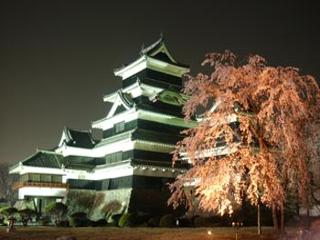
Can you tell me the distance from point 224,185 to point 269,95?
3.87 metres

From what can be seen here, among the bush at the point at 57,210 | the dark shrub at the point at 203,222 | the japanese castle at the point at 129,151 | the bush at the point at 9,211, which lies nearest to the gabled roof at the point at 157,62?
the japanese castle at the point at 129,151

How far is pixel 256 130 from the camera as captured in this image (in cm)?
1658

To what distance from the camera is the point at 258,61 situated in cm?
1669

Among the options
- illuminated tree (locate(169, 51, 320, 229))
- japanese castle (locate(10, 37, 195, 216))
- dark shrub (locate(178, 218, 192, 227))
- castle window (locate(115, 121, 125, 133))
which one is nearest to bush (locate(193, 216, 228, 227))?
dark shrub (locate(178, 218, 192, 227))

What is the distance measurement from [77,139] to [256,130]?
33779mm

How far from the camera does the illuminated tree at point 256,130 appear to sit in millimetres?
15484

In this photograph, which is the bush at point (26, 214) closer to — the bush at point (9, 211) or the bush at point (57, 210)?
the bush at point (9, 211)

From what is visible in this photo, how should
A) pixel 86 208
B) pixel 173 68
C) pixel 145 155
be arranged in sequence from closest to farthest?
1. pixel 145 155
2. pixel 86 208
3. pixel 173 68

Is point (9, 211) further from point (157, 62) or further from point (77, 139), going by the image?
point (157, 62)

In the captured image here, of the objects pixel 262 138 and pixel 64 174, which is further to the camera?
pixel 64 174

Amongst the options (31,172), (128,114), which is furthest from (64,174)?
(128,114)

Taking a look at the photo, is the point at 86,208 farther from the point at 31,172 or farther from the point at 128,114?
the point at 128,114

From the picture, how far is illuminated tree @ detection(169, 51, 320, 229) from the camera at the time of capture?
15484 mm

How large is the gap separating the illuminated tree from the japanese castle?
2187cm
